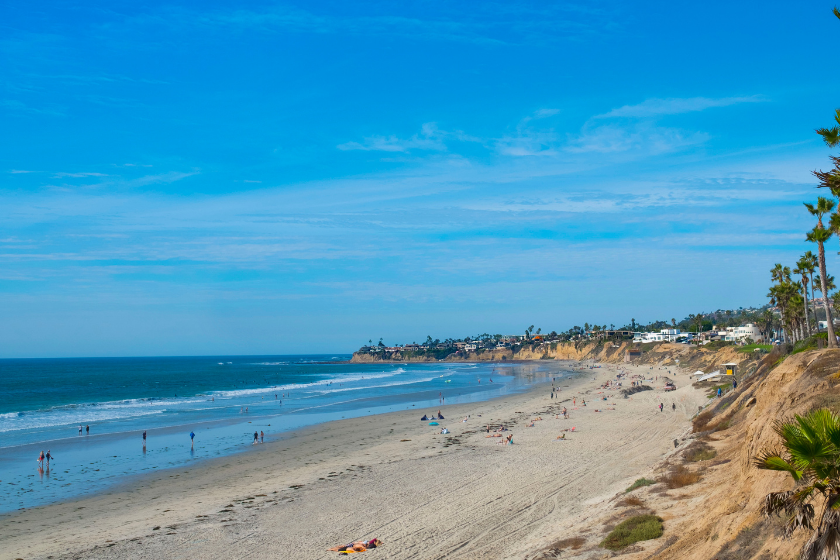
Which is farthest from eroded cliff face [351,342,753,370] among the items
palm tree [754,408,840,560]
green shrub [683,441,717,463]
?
palm tree [754,408,840,560]

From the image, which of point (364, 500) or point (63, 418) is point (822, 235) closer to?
point (364, 500)

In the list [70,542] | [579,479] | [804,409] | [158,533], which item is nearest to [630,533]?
[804,409]

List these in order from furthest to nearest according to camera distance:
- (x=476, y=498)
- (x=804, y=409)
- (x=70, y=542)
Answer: (x=476, y=498), (x=70, y=542), (x=804, y=409)

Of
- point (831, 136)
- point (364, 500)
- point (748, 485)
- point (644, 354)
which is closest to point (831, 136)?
point (831, 136)

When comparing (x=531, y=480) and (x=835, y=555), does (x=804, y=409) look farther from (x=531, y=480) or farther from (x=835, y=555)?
(x=531, y=480)

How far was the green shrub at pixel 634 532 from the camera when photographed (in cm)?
1227

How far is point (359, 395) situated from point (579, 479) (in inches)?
1929

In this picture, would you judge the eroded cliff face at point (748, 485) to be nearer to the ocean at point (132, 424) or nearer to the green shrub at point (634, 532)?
the green shrub at point (634, 532)

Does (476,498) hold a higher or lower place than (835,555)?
lower

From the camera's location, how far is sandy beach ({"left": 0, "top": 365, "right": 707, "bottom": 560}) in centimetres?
1564

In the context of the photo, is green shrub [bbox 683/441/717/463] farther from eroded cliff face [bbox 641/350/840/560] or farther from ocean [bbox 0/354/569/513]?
ocean [bbox 0/354/569/513]

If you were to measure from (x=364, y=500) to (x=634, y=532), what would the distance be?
10.4 metres

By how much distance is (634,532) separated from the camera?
41.2 ft

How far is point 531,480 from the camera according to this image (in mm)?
21781
